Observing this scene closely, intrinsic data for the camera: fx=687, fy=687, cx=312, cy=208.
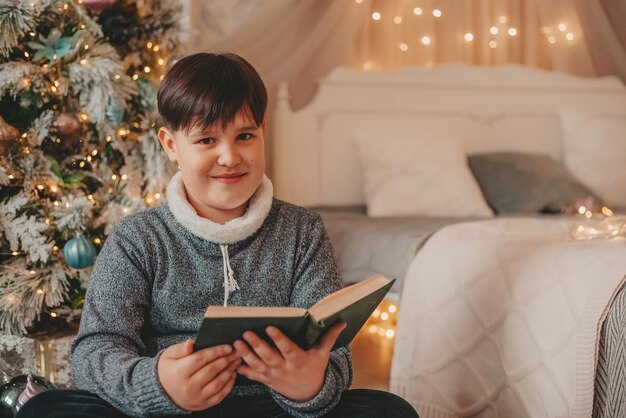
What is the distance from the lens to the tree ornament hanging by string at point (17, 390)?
1.33m

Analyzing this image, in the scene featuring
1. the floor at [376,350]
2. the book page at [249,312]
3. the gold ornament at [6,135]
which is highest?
the gold ornament at [6,135]

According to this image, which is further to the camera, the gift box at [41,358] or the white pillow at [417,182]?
the white pillow at [417,182]

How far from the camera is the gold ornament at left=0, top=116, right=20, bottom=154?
145 centimetres

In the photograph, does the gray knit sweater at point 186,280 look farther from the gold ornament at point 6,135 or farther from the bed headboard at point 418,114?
the bed headboard at point 418,114

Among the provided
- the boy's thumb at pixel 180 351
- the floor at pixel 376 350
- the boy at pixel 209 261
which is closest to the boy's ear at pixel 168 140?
the boy at pixel 209 261

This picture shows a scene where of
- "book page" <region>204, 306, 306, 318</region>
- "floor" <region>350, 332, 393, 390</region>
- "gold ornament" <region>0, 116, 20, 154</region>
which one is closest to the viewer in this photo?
"book page" <region>204, 306, 306, 318</region>

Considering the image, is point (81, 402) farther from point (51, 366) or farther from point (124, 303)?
point (51, 366)

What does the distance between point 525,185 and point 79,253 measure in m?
1.57

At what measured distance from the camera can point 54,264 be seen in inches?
61.7

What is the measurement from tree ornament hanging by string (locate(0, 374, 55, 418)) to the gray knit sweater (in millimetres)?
407

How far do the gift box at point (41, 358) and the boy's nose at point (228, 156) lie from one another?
0.77 meters

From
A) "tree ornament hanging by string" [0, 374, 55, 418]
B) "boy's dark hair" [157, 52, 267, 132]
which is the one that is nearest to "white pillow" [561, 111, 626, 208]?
"boy's dark hair" [157, 52, 267, 132]

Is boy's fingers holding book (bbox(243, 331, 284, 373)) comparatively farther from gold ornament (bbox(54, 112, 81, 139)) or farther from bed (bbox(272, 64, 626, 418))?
gold ornament (bbox(54, 112, 81, 139))

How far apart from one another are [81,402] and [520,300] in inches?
33.8
